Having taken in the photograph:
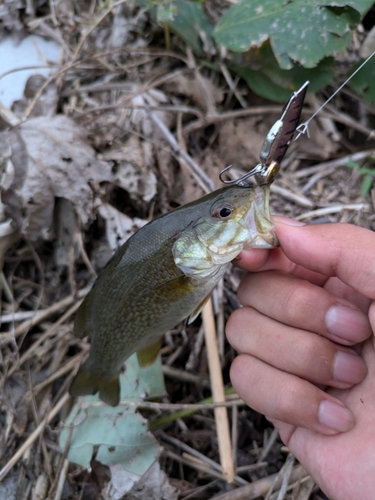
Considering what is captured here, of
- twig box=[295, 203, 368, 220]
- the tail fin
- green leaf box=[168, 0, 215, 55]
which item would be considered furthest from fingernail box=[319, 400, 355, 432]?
green leaf box=[168, 0, 215, 55]

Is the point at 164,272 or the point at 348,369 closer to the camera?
the point at 348,369

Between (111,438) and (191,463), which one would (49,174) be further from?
(191,463)

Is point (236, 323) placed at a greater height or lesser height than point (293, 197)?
greater

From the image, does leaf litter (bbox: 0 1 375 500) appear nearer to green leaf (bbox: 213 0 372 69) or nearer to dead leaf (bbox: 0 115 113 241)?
dead leaf (bbox: 0 115 113 241)

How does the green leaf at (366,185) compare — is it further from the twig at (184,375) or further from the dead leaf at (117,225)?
the twig at (184,375)

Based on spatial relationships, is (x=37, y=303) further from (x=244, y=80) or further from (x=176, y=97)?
(x=244, y=80)

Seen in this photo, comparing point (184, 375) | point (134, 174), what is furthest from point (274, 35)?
point (184, 375)

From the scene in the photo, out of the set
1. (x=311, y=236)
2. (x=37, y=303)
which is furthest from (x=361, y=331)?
(x=37, y=303)
